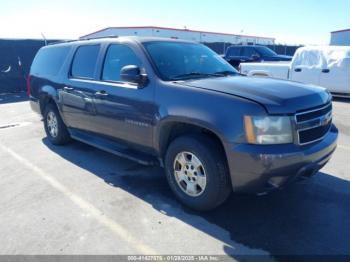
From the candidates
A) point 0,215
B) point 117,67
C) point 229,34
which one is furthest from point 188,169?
point 229,34

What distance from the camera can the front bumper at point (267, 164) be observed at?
3152mm

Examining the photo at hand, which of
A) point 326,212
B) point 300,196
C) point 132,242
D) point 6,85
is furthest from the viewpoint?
point 6,85

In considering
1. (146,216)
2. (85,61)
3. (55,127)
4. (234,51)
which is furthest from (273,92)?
(234,51)

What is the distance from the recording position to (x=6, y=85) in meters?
15.4

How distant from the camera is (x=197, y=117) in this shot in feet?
11.5

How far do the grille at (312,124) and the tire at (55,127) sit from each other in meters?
4.42

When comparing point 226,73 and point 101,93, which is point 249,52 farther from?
point 101,93

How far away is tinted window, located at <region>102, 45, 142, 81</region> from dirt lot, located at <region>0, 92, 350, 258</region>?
1.43 meters

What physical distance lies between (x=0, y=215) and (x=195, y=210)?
2.22 m

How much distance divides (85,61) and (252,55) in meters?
Answer: 13.1

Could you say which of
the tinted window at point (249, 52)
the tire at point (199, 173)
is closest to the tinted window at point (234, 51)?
the tinted window at point (249, 52)

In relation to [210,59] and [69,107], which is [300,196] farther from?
[69,107]

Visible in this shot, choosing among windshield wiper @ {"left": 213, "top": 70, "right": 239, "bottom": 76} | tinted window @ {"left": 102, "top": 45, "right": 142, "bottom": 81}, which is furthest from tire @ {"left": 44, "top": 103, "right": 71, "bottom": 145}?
windshield wiper @ {"left": 213, "top": 70, "right": 239, "bottom": 76}

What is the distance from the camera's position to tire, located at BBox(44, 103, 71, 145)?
6352 mm
